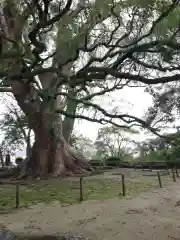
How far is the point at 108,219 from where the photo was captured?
22.0 ft

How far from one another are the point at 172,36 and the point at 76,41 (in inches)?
85.9

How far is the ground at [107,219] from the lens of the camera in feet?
18.6

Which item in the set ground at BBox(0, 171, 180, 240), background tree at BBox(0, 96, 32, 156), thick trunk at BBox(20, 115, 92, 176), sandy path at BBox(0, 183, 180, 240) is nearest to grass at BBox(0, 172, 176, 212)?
ground at BBox(0, 171, 180, 240)

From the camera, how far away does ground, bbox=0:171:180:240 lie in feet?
18.6

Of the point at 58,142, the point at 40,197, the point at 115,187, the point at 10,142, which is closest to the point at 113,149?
the point at 10,142

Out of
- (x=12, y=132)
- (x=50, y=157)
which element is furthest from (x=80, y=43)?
(x=12, y=132)

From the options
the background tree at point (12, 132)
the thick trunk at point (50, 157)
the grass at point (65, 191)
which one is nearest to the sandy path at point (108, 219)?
the grass at point (65, 191)

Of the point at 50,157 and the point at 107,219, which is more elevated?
the point at 50,157

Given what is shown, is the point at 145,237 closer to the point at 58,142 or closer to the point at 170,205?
the point at 170,205

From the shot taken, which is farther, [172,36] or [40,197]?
[40,197]

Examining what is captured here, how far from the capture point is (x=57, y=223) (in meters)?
6.35

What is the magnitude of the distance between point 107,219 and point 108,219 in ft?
0.07

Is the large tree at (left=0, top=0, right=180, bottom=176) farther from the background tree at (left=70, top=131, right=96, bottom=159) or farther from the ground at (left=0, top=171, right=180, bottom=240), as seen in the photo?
the background tree at (left=70, top=131, right=96, bottom=159)

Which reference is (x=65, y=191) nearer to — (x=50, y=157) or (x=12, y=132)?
(x=50, y=157)
